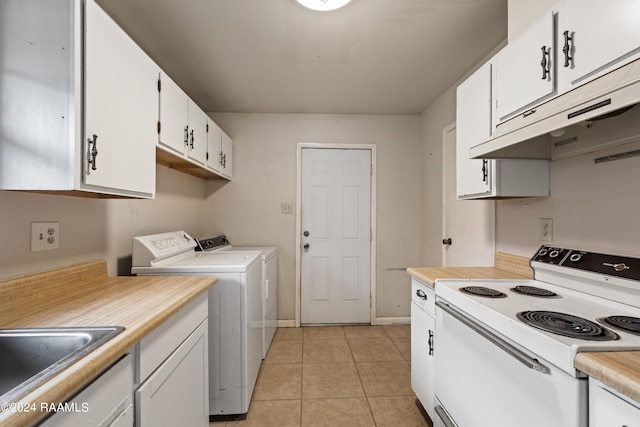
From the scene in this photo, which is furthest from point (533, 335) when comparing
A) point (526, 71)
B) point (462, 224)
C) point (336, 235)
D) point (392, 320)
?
point (392, 320)

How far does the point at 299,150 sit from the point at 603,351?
2900 millimetres

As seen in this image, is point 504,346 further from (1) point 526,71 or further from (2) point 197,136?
(2) point 197,136

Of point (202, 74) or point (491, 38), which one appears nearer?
point (491, 38)

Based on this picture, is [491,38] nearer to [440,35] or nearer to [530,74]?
[440,35]

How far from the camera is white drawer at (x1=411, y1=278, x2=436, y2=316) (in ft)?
5.22

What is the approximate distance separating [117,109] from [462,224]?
239 cm

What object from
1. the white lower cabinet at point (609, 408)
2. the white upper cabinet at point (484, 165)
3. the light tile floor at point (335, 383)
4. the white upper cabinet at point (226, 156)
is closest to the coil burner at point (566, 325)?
the white lower cabinet at point (609, 408)

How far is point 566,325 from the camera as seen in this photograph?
2.91 ft

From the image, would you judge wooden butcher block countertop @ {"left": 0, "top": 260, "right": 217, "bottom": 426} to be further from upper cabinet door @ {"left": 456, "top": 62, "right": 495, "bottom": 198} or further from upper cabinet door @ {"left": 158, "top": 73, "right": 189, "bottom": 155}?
upper cabinet door @ {"left": 456, "top": 62, "right": 495, "bottom": 198}

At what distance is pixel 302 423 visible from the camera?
1.73 m

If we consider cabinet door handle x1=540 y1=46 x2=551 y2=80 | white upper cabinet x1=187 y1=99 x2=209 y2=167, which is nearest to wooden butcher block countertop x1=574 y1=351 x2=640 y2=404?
cabinet door handle x1=540 y1=46 x2=551 y2=80

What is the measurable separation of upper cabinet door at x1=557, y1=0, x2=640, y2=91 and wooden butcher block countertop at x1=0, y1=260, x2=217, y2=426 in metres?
1.73

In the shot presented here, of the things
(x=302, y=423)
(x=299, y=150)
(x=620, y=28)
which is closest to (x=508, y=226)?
(x=620, y=28)

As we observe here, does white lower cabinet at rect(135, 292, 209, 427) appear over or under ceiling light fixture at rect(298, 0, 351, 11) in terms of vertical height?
under
